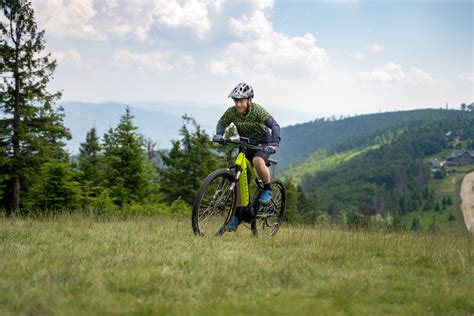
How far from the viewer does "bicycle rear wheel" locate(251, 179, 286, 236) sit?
900cm

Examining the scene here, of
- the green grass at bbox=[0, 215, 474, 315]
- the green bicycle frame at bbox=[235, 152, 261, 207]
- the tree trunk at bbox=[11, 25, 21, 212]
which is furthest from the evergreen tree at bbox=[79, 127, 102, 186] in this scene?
the green grass at bbox=[0, 215, 474, 315]

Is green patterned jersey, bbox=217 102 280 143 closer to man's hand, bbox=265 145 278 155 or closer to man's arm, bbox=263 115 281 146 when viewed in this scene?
man's arm, bbox=263 115 281 146

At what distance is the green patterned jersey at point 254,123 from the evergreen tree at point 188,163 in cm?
3382

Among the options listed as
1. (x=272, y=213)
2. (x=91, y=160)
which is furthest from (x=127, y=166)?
(x=272, y=213)

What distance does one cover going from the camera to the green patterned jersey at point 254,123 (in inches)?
325

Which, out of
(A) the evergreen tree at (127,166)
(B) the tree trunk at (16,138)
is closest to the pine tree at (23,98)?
(B) the tree trunk at (16,138)

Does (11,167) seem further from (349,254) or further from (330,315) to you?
(330,315)

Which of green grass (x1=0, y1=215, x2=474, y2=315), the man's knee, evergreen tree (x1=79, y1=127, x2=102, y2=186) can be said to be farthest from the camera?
evergreen tree (x1=79, y1=127, x2=102, y2=186)

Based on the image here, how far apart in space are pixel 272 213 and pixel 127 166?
2589 centimetres

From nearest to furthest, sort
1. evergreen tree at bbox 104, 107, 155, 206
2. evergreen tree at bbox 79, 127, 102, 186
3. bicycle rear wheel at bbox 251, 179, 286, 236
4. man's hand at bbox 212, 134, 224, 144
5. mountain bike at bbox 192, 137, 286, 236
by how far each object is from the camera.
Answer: mountain bike at bbox 192, 137, 286, 236, man's hand at bbox 212, 134, 224, 144, bicycle rear wheel at bbox 251, 179, 286, 236, evergreen tree at bbox 104, 107, 155, 206, evergreen tree at bbox 79, 127, 102, 186

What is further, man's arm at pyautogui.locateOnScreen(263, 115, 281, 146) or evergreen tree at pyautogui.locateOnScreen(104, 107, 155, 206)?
evergreen tree at pyautogui.locateOnScreen(104, 107, 155, 206)

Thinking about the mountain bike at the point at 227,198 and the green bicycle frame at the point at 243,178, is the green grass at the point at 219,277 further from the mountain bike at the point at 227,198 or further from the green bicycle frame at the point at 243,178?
the green bicycle frame at the point at 243,178

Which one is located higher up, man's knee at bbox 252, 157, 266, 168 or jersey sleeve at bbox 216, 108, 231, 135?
jersey sleeve at bbox 216, 108, 231, 135

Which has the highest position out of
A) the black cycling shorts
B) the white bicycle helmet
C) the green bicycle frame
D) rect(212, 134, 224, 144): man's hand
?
the white bicycle helmet
